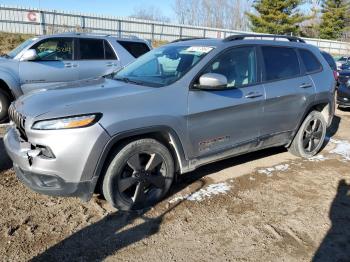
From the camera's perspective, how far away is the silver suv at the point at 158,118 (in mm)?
3344

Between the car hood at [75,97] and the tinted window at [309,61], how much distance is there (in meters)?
2.77

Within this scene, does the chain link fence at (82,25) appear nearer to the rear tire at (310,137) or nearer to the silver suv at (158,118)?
the rear tire at (310,137)

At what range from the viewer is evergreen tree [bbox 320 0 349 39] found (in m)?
55.1

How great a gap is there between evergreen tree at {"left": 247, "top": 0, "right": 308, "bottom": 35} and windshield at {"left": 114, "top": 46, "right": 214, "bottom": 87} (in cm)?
4462

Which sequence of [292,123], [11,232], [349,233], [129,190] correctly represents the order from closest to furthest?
[11,232] < [349,233] < [129,190] < [292,123]

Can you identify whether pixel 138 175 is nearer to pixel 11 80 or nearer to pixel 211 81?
pixel 211 81

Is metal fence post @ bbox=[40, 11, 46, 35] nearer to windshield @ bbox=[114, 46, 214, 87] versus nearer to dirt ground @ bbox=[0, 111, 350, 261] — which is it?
dirt ground @ bbox=[0, 111, 350, 261]

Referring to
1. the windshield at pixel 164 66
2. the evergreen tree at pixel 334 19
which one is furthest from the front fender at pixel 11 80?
the evergreen tree at pixel 334 19

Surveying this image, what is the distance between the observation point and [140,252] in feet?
10.4

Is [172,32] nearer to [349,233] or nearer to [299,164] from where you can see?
[299,164]

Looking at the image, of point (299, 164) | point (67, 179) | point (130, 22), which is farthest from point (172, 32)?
point (67, 179)

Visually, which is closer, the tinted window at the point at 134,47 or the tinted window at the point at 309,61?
the tinted window at the point at 309,61

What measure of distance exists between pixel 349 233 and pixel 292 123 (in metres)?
2.00

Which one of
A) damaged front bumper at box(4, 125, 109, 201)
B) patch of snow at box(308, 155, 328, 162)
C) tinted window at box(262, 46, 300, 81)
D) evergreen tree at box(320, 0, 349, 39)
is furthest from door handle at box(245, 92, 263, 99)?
evergreen tree at box(320, 0, 349, 39)
